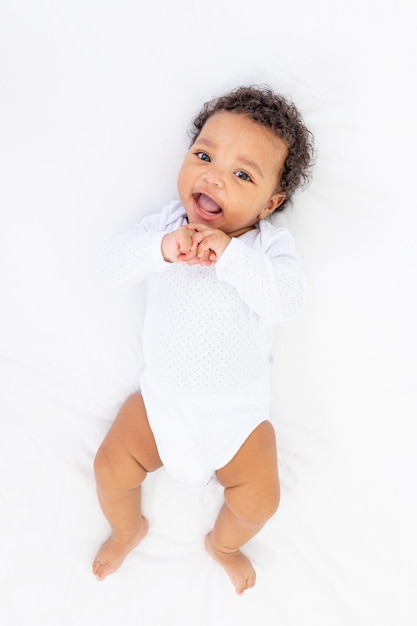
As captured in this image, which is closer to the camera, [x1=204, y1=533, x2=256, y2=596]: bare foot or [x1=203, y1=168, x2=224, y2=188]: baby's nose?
[x1=203, y1=168, x2=224, y2=188]: baby's nose

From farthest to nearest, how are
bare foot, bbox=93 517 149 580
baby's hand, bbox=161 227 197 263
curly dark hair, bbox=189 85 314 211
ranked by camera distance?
1. bare foot, bbox=93 517 149 580
2. curly dark hair, bbox=189 85 314 211
3. baby's hand, bbox=161 227 197 263

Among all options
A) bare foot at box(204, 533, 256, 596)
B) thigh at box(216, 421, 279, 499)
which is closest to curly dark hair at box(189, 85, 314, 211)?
thigh at box(216, 421, 279, 499)

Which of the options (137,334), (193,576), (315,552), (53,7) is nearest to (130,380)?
(137,334)

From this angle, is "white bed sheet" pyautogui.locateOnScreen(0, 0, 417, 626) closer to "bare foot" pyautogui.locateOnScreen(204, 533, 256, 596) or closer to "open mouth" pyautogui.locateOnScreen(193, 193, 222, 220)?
"bare foot" pyautogui.locateOnScreen(204, 533, 256, 596)

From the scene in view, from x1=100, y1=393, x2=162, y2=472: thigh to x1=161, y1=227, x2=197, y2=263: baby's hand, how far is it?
15.3 inches

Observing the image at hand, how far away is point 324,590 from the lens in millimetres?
1211

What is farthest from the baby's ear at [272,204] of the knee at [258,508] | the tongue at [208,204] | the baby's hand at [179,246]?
the knee at [258,508]

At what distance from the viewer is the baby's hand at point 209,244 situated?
0.97m

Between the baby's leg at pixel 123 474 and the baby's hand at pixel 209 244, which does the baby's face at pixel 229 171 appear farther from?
the baby's leg at pixel 123 474

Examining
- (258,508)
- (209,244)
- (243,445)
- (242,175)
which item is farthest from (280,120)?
(258,508)

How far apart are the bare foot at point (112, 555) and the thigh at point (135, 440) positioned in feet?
0.62

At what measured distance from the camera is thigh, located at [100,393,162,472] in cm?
115

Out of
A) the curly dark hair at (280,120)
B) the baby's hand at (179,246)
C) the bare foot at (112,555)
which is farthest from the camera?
the bare foot at (112,555)

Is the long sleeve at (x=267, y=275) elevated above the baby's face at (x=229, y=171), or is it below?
below
